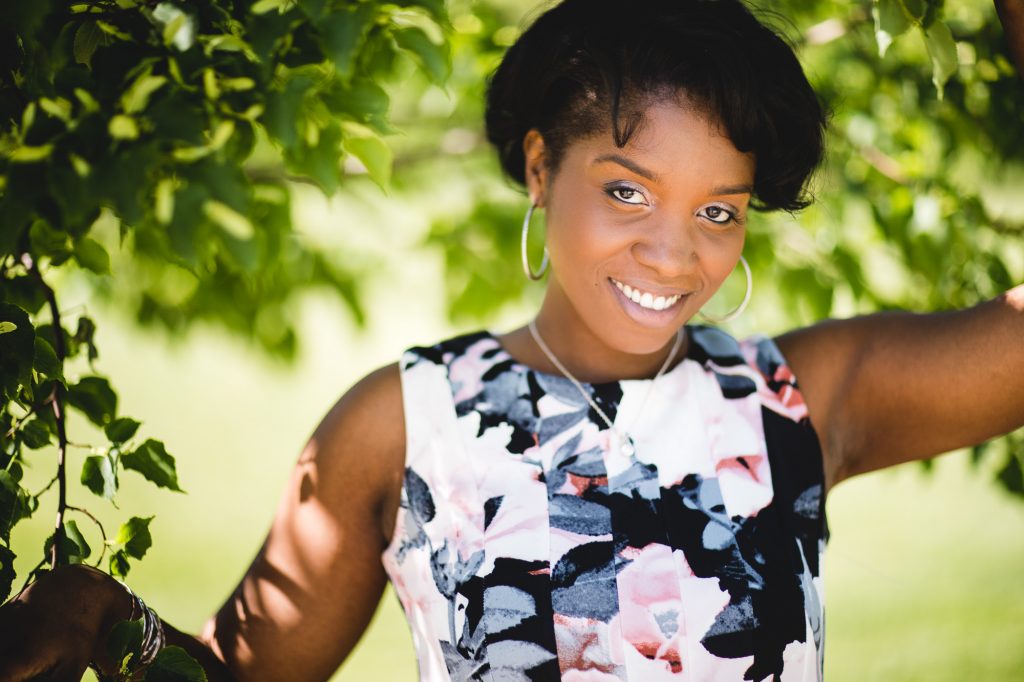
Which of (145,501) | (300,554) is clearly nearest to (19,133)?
(300,554)

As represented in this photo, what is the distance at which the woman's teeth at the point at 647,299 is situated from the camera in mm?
1713

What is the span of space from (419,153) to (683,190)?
219 cm

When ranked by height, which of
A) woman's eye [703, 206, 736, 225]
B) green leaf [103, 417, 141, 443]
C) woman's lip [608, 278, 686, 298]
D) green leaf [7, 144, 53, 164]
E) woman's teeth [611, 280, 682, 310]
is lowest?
green leaf [103, 417, 141, 443]

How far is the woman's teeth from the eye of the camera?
1.71 metres

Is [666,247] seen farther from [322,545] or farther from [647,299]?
[322,545]

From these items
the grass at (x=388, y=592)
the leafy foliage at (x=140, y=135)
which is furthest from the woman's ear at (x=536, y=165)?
the grass at (x=388, y=592)

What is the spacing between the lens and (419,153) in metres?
3.69

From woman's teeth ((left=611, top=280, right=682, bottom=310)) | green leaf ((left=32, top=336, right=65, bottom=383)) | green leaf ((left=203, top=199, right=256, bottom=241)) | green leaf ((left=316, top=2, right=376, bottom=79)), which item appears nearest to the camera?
green leaf ((left=203, top=199, right=256, bottom=241))

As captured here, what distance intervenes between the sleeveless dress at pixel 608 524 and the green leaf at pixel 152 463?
0.40 meters

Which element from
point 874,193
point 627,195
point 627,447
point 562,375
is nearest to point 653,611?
point 627,447

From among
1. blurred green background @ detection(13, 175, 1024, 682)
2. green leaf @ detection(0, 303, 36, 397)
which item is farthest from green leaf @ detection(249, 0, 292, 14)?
blurred green background @ detection(13, 175, 1024, 682)

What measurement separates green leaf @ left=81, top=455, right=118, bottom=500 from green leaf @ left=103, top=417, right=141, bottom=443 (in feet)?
0.11

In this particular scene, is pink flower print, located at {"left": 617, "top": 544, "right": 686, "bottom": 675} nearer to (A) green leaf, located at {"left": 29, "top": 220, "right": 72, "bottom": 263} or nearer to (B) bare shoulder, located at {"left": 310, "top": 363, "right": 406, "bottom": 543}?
(B) bare shoulder, located at {"left": 310, "top": 363, "right": 406, "bottom": 543}

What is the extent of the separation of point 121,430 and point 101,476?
8 centimetres
